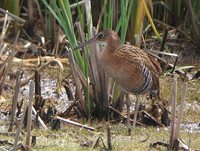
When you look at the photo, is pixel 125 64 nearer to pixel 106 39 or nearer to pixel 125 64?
pixel 125 64

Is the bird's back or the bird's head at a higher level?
the bird's head

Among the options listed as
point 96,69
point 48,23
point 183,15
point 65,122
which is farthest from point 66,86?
point 183,15

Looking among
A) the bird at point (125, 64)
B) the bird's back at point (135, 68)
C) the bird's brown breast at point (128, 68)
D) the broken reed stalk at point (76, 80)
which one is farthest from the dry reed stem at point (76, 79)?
the bird's back at point (135, 68)

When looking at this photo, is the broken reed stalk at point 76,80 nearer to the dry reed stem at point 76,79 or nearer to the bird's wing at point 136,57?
the dry reed stem at point 76,79

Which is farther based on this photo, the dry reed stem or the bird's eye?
the bird's eye

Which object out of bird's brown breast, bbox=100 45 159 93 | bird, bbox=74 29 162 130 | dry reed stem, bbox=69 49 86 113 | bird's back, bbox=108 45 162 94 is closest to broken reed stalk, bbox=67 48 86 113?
dry reed stem, bbox=69 49 86 113

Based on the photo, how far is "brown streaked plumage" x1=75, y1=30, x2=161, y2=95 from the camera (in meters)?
7.16

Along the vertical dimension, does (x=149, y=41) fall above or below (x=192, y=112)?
above

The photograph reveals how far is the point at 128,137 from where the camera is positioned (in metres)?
6.75

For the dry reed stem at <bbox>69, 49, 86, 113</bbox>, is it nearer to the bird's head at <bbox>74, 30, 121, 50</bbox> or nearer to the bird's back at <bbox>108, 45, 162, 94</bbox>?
the bird's head at <bbox>74, 30, 121, 50</bbox>

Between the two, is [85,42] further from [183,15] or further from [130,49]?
[183,15]

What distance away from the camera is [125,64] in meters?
7.21

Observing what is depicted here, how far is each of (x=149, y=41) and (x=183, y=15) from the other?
776 mm

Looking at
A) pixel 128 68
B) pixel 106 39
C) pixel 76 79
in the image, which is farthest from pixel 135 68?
pixel 76 79
